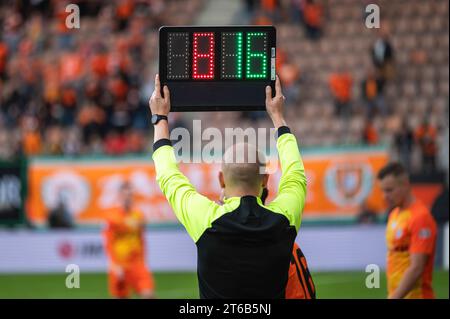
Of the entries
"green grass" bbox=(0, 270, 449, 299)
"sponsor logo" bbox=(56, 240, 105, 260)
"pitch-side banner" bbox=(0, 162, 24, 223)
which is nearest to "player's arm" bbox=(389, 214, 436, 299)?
"green grass" bbox=(0, 270, 449, 299)

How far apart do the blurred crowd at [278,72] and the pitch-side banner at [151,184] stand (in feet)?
4.12

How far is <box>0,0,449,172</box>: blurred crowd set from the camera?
73.1ft

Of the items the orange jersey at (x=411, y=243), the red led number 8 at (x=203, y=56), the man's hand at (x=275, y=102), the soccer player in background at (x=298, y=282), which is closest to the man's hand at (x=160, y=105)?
the red led number 8 at (x=203, y=56)

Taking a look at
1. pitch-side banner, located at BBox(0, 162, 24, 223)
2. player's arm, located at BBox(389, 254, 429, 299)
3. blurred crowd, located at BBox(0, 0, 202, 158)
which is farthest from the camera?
blurred crowd, located at BBox(0, 0, 202, 158)

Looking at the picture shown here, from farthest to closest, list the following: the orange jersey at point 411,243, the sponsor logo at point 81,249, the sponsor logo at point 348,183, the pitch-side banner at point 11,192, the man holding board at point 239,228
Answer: the pitch-side banner at point 11,192
the sponsor logo at point 81,249
the sponsor logo at point 348,183
the orange jersey at point 411,243
the man holding board at point 239,228

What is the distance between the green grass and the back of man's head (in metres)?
9.47

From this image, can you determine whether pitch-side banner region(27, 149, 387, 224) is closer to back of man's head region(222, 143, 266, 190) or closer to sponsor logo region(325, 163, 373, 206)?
sponsor logo region(325, 163, 373, 206)

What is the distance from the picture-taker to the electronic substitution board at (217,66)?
568cm

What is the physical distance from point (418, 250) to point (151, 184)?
A: 12211 millimetres

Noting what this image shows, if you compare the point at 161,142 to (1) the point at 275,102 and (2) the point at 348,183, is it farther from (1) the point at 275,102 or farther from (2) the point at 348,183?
(2) the point at 348,183

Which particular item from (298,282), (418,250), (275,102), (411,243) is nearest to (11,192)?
(411,243)

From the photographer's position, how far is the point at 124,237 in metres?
14.5

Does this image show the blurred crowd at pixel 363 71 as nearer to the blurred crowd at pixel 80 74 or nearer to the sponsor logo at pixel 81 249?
the blurred crowd at pixel 80 74
